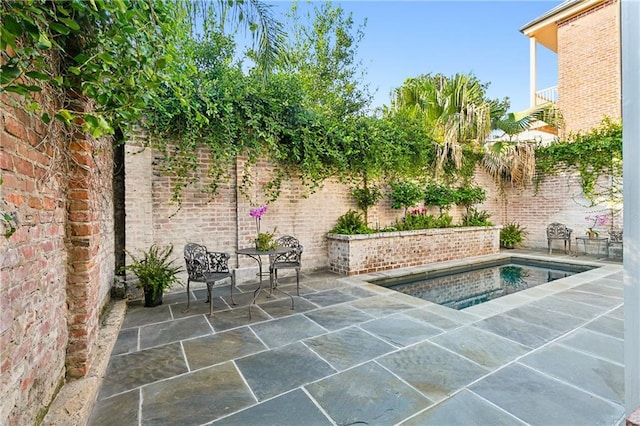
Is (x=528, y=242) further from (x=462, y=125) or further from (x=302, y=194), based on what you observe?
(x=302, y=194)

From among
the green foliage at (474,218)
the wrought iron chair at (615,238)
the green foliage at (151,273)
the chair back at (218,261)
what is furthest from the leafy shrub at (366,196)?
the wrought iron chair at (615,238)

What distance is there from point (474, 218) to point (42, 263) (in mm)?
8341

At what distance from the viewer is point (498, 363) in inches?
88.7

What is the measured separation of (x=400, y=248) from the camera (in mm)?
5879

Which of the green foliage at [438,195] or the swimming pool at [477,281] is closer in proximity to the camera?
the swimming pool at [477,281]

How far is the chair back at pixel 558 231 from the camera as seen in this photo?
297 inches

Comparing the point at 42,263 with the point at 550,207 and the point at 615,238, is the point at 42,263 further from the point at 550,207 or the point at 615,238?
the point at 550,207

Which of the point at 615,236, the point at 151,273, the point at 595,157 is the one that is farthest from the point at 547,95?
the point at 151,273

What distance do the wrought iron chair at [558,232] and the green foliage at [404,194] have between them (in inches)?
161

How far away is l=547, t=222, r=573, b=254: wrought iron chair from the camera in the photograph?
7497 millimetres

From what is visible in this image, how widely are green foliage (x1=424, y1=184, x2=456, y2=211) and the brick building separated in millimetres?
5103

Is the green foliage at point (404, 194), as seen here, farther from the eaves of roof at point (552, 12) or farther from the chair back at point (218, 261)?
the eaves of roof at point (552, 12)

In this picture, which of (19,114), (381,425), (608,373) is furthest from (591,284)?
(19,114)

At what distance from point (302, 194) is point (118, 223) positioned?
291 cm
